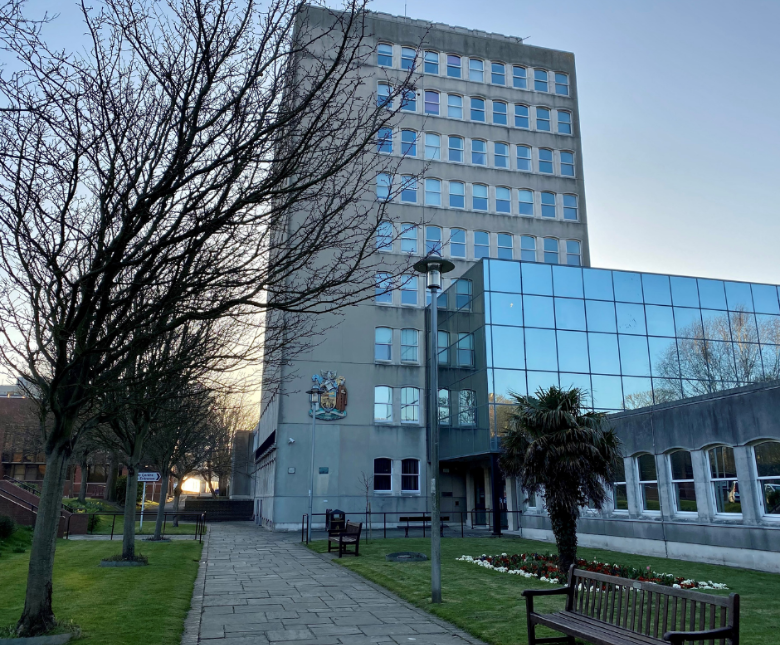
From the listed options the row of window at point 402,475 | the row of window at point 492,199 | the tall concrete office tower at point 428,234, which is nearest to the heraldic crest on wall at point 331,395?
the tall concrete office tower at point 428,234

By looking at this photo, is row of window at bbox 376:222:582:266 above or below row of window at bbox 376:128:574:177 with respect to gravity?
below

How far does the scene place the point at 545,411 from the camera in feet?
46.1

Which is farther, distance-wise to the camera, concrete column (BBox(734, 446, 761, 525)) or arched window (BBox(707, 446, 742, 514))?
arched window (BBox(707, 446, 742, 514))

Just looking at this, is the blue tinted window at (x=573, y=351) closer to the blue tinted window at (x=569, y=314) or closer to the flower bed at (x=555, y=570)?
the blue tinted window at (x=569, y=314)

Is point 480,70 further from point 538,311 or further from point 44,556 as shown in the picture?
point 44,556

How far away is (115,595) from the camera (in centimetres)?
1134

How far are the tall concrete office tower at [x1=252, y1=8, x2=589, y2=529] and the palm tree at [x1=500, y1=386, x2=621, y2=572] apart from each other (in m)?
16.8

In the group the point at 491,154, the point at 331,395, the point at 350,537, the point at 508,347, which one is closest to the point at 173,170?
the point at 350,537

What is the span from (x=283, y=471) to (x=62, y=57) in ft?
94.1

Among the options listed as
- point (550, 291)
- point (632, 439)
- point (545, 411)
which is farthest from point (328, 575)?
point (550, 291)

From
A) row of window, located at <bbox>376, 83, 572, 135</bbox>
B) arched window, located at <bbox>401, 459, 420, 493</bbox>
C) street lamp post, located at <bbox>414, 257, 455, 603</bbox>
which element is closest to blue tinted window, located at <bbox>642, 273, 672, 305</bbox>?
row of window, located at <bbox>376, 83, 572, 135</bbox>

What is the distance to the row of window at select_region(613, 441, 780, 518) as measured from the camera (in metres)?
15.4

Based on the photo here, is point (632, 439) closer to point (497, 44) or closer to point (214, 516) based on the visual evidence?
point (497, 44)

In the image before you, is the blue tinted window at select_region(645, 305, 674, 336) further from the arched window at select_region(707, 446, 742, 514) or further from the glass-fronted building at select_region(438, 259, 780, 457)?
the arched window at select_region(707, 446, 742, 514)
